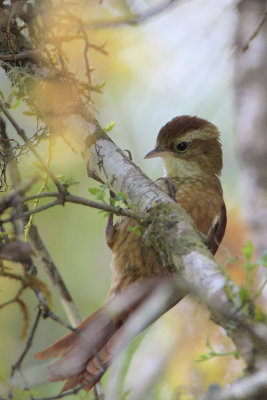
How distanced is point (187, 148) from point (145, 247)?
1.91 metres

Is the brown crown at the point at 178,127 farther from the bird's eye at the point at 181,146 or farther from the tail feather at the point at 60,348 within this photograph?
the tail feather at the point at 60,348

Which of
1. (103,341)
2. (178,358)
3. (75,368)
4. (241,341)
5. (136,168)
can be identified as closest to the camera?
(241,341)

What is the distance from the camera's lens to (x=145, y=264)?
11.7 feet

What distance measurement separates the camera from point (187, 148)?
4488mm

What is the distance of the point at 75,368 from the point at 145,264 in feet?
2.63

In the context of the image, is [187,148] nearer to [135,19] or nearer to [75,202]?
[135,19]

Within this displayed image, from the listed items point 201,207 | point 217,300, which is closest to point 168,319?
point 201,207

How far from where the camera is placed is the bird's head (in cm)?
440

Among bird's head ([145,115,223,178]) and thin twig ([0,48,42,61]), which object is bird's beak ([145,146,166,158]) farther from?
thin twig ([0,48,42,61])

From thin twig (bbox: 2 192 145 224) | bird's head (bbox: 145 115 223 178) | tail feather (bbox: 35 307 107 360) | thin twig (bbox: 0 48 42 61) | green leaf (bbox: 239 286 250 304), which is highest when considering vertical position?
thin twig (bbox: 0 48 42 61)

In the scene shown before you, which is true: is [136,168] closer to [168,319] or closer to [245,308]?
[245,308]

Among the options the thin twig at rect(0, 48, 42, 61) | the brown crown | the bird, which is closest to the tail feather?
the bird

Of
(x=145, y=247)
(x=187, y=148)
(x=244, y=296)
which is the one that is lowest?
(x=244, y=296)

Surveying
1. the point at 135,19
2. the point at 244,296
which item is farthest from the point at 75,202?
the point at 135,19
